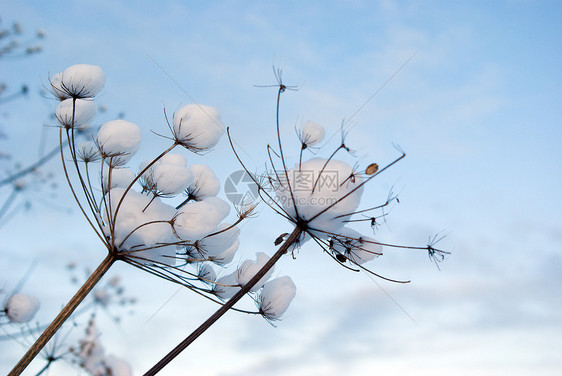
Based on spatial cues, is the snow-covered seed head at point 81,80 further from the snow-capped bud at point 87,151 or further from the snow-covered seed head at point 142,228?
the snow-covered seed head at point 142,228

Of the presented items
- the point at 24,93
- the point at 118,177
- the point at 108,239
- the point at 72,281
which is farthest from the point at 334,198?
the point at 72,281

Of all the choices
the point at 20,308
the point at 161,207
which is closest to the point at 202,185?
the point at 161,207

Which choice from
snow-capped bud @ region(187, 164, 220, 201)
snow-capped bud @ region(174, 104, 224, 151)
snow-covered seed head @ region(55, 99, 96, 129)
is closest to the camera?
snow-capped bud @ region(174, 104, 224, 151)

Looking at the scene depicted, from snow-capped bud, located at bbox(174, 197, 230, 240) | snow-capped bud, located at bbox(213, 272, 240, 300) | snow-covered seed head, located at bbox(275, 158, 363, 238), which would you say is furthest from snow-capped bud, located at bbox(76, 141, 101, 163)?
snow-covered seed head, located at bbox(275, 158, 363, 238)

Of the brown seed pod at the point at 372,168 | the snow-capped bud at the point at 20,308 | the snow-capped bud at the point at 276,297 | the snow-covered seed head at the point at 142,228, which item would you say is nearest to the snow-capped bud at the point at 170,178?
the snow-covered seed head at the point at 142,228

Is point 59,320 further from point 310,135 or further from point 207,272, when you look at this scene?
point 310,135

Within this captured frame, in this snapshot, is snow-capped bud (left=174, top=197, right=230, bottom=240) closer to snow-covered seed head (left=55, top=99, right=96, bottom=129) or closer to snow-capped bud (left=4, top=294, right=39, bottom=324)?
snow-covered seed head (left=55, top=99, right=96, bottom=129)

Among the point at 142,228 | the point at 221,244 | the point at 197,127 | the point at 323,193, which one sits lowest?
the point at 142,228
